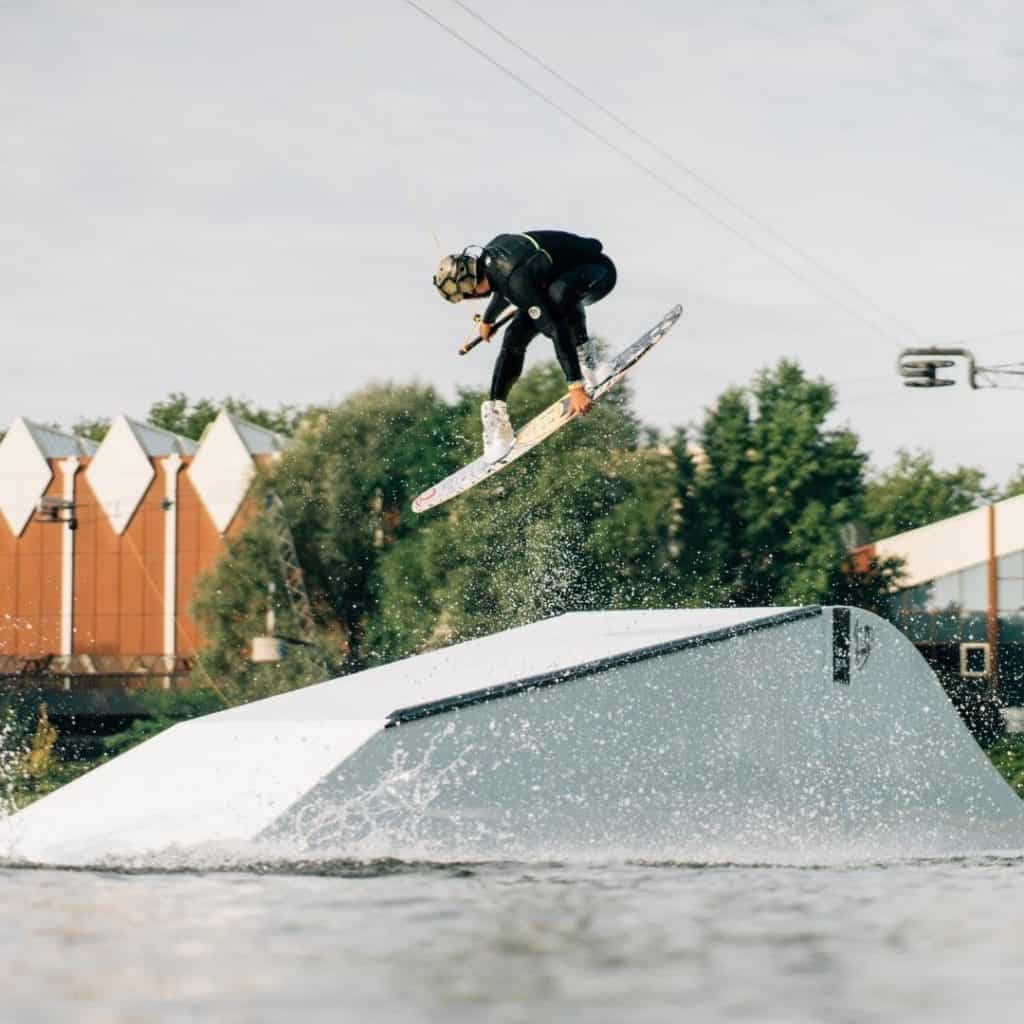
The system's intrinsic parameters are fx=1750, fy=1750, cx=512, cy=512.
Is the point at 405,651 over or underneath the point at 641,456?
underneath

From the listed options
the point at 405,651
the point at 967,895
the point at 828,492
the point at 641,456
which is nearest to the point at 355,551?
the point at 405,651

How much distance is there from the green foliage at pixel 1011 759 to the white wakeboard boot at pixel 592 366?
10559 mm

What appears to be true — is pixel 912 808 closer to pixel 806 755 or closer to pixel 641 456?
pixel 806 755

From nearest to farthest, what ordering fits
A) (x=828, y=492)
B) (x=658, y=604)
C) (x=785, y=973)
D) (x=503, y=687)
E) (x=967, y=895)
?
(x=785, y=973), (x=967, y=895), (x=503, y=687), (x=658, y=604), (x=828, y=492)

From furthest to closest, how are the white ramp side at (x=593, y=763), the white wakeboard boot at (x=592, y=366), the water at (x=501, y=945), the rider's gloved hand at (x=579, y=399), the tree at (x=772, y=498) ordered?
the tree at (x=772, y=498) → the white wakeboard boot at (x=592, y=366) → the rider's gloved hand at (x=579, y=399) → the white ramp side at (x=593, y=763) → the water at (x=501, y=945)

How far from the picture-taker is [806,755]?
33.4 ft

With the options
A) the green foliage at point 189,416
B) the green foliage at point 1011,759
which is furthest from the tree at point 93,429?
the green foliage at point 1011,759

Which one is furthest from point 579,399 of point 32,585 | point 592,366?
point 32,585

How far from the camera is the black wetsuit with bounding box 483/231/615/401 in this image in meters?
10.4

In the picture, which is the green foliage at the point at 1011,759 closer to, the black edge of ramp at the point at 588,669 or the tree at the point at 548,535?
the tree at the point at 548,535

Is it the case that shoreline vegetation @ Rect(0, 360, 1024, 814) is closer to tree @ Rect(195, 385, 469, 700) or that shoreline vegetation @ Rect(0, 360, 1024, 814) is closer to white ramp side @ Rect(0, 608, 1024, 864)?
tree @ Rect(195, 385, 469, 700)

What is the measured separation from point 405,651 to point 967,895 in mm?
35373

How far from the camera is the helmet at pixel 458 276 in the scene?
1031 cm

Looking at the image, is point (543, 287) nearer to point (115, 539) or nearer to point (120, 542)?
Result: point (120, 542)
